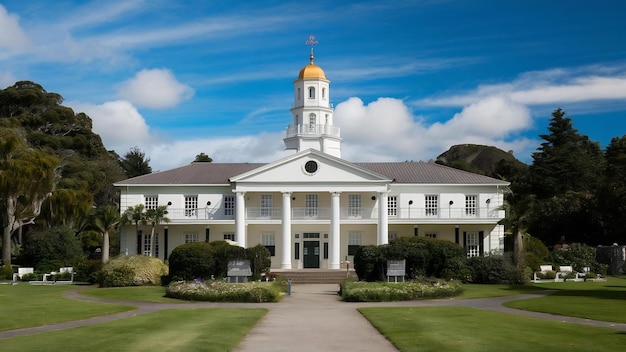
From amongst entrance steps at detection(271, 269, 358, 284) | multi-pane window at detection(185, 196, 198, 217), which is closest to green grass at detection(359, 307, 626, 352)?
entrance steps at detection(271, 269, 358, 284)

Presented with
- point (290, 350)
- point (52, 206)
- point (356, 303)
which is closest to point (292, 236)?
point (52, 206)

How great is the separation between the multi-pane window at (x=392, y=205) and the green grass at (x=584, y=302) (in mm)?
17463

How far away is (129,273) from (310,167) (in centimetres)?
1638

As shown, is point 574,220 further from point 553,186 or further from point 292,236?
point 292,236

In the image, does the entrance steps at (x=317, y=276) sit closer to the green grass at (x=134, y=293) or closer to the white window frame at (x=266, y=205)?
the white window frame at (x=266, y=205)

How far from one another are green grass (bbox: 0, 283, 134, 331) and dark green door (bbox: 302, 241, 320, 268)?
21.7 metres

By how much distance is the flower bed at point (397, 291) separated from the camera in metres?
29.2

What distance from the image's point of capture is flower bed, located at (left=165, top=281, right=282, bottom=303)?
→ 29.0 meters

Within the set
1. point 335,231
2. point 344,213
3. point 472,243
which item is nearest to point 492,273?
point 335,231

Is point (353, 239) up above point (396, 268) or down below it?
above

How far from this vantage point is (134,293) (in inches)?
1289

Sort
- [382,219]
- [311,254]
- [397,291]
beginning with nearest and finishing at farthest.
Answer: [397,291], [382,219], [311,254]

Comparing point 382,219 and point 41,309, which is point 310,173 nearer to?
point 382,219

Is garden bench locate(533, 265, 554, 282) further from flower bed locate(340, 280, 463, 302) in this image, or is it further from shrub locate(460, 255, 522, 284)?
flower bed locate(340, 280, 463, 302)
